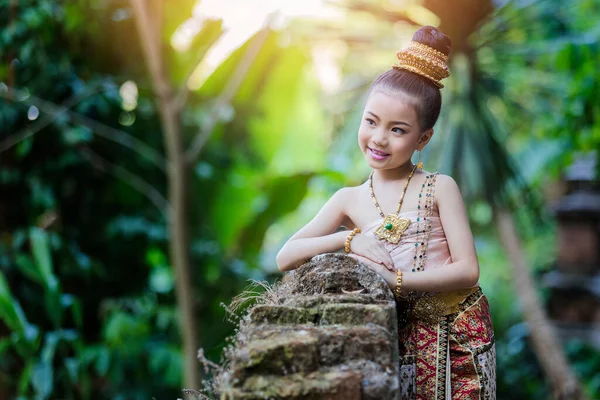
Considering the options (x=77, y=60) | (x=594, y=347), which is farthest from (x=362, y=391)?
(x=594, y=347)

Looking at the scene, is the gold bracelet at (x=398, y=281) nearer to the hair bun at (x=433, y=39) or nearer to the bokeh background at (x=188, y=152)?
the hair bun at (x=433, y=39)

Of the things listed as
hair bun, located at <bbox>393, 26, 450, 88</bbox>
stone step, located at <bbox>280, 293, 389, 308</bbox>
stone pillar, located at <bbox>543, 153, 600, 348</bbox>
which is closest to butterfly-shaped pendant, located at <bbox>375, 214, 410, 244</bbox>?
stone step, located at <bbox>280, 293, 389, 308</bbox>

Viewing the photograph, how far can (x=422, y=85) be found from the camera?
187 cm

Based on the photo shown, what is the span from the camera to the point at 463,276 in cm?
177

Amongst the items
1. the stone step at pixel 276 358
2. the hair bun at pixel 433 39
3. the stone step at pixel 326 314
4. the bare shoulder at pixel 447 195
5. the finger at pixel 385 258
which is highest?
the hair bun at pixel 433 39

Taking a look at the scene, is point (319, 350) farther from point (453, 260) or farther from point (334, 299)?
point (453, 260)

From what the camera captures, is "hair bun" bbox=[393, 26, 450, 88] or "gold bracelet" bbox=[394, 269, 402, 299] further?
"hair bun" bbox=[393, 26, 450, 88]

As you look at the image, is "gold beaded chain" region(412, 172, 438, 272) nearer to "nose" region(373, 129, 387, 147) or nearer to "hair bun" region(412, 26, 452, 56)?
"nose" region(373, 129, 387, 147)

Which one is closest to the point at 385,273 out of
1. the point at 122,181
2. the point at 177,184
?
the point at 177,184

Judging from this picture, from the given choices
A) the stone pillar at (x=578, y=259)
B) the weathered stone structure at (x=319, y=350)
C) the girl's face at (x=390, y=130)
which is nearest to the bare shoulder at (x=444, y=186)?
the girl's face at (x=390, y=130)

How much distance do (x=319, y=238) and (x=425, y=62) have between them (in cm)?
55

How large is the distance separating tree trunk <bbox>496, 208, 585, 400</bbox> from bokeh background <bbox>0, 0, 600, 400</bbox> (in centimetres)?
2

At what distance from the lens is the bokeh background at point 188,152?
5.41 m

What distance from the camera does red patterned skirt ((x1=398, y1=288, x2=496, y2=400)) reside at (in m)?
1.75
